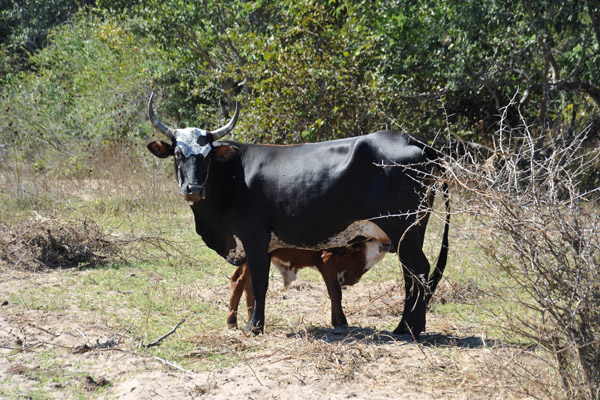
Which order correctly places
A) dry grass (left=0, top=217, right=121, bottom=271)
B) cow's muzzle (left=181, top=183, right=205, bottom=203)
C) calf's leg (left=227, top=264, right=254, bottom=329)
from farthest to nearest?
dry grass (left=0, top=217, right=121, bottom=271) < calf's leg (left=227, top=264, right=254, bottom=329) < cow's muzzle (left=181, top=183, right=205, bottom=203)

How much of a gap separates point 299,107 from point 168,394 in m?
8.43

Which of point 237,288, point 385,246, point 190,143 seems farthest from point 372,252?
point 190,143

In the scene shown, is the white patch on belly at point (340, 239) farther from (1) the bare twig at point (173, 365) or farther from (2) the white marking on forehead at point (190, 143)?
(1) the bare twig at point (173, 365)

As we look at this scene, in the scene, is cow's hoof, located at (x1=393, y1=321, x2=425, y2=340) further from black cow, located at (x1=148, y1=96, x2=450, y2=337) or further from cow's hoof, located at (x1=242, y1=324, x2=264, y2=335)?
cow's hoof, located at (x1=242, y1=324, x2=264, y2=335)

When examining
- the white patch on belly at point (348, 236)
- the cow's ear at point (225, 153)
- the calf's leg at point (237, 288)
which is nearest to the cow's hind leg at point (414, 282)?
the white patch on belly at point (348, 236)

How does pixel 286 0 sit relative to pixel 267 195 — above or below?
above

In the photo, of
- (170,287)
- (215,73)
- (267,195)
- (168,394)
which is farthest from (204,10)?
(168,394)

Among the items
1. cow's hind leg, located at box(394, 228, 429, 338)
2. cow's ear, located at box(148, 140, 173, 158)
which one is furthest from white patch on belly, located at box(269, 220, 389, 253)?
cow's ear, located at box(148, 140, 173, 158)

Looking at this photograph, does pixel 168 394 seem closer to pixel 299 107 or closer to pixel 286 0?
pixel 299 107

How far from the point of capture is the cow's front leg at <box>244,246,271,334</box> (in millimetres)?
6516

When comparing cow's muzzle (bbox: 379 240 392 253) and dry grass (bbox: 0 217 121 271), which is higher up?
cow's muzzle (bbox: 379 240 392 253)

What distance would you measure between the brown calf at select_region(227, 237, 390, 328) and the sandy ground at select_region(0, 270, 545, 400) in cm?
32

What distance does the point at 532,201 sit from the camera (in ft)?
14.5

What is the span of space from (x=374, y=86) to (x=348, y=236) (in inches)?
242
